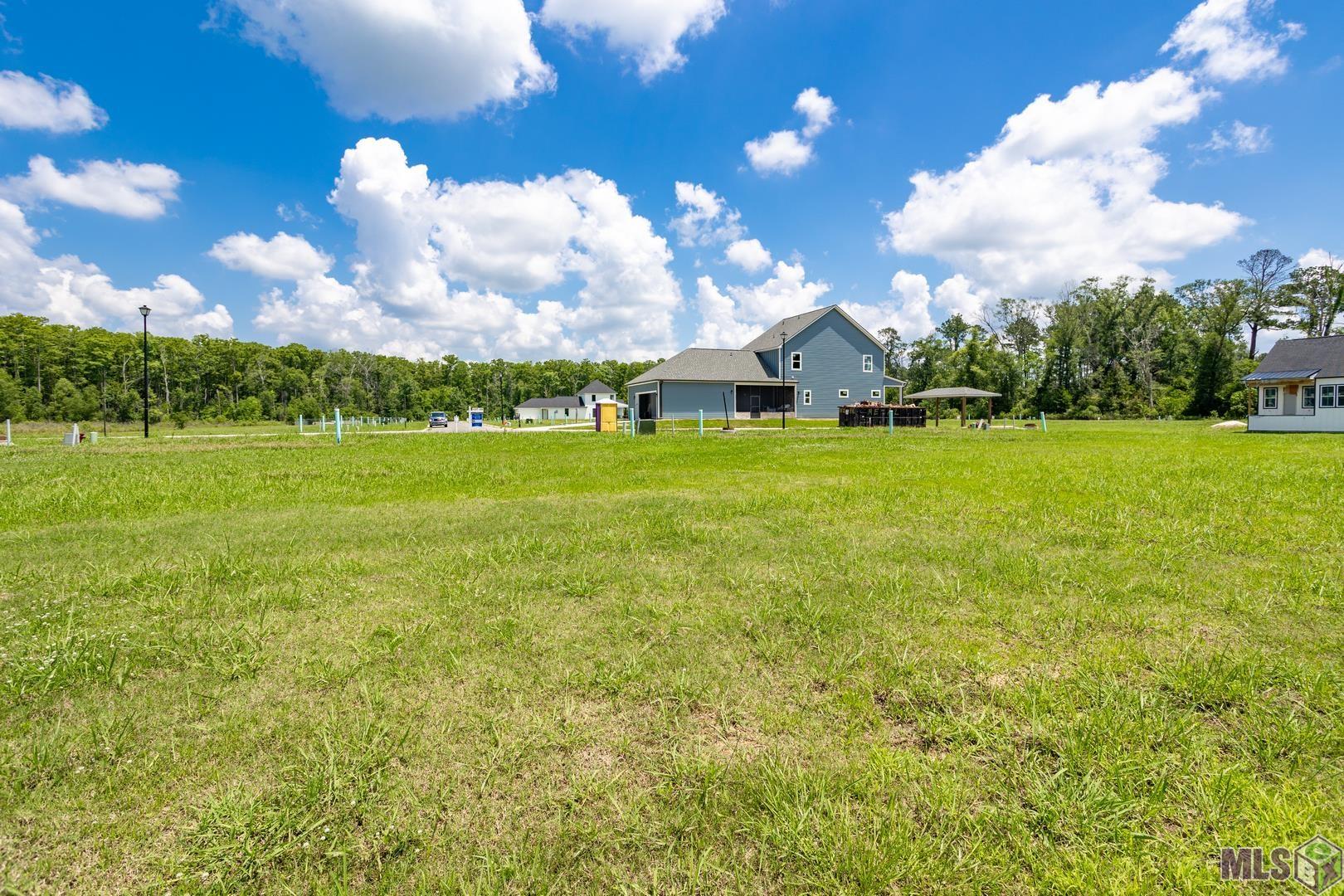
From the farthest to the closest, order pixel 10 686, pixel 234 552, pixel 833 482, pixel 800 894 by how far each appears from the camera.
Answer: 1. pixel 833 482
2. pixel 234 552
3. pixel 10 686
4. pixel 800 894

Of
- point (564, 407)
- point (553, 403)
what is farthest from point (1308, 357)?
point (553, 403)

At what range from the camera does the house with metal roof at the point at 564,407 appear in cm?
8206

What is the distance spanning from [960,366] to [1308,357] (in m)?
34.6

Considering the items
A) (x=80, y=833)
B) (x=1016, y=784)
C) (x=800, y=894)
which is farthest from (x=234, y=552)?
(x=1016, y=784)

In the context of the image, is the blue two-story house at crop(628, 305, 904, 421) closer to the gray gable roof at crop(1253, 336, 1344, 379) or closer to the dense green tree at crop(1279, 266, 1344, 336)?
the gray gable roof at crop(1253, 336, 1344, 379)

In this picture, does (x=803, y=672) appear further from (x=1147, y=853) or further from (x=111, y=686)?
(x=111, y=686)

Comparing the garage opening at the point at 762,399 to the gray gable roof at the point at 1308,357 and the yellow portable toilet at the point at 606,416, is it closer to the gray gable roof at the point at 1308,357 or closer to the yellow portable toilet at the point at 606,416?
the yellow portable toilet at the point at 606,416

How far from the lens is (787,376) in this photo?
143 feet

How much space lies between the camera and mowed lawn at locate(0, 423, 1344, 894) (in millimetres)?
1965

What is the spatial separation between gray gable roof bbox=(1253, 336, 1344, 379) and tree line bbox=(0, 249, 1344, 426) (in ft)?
51.3

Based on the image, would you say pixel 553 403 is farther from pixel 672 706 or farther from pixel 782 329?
pixel 672 706

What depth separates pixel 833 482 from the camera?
10.2 metres

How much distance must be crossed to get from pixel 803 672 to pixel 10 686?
439 cm

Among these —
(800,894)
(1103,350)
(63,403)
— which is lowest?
(800,894)
